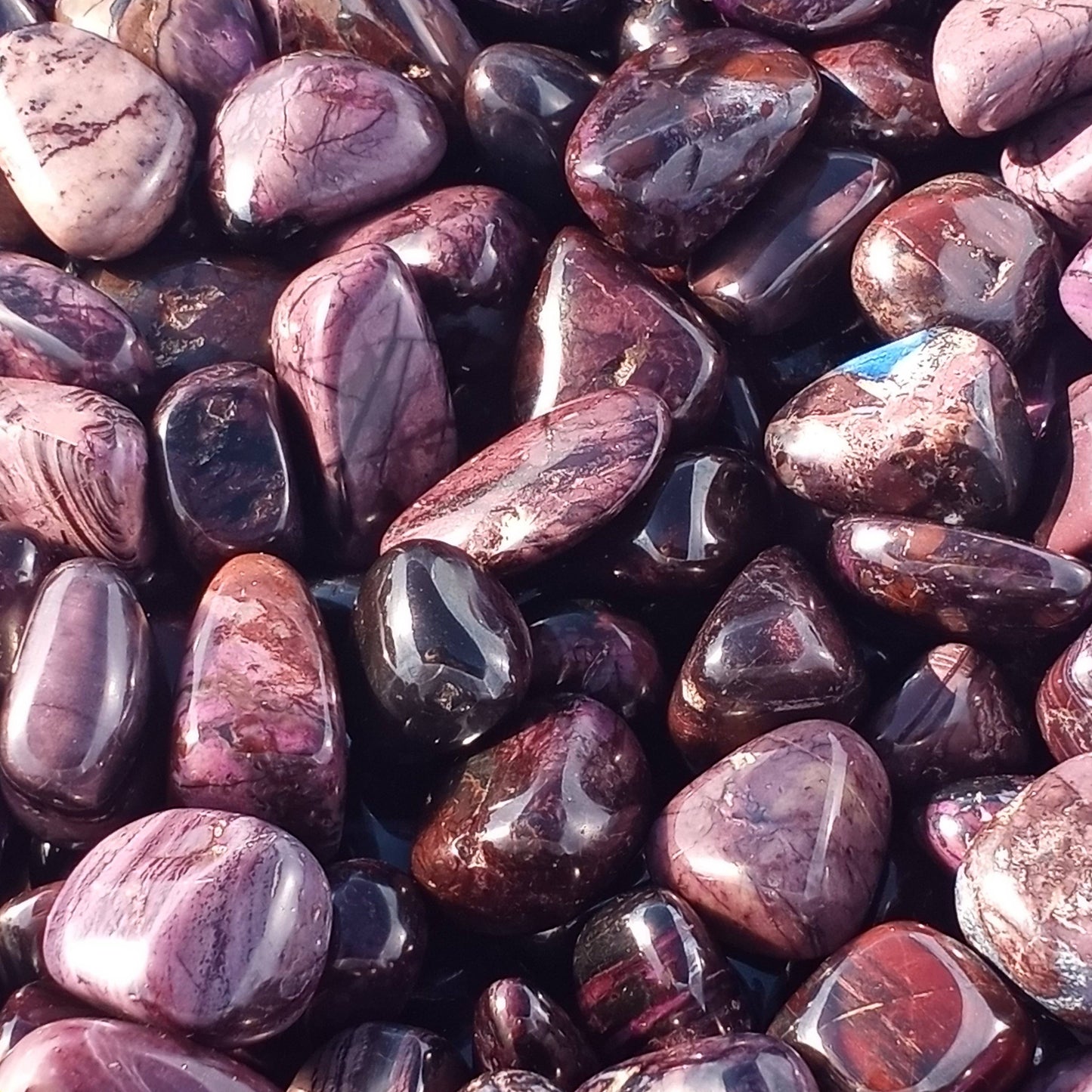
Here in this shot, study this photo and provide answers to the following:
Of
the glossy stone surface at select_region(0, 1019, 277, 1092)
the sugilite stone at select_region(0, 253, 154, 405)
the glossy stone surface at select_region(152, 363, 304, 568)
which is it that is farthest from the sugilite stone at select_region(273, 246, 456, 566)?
the glossy stone surface at select_region(0, 1019, 277, 1092)

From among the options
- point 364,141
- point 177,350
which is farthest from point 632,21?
point 177,350

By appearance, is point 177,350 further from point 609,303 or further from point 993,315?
point 993,315

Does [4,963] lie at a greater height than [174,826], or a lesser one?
lesser

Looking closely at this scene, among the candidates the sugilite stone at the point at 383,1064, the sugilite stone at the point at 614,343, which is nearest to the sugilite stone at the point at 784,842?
the sugilite stone at the point at 383,1064

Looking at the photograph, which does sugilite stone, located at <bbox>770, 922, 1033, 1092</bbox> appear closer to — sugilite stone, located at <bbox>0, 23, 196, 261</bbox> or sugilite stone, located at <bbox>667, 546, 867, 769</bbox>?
sugilite stone, located at <bbox>667, 546, 867, 769</bbox>

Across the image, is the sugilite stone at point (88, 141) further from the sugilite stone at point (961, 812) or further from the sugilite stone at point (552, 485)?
the sugilite stone at point (961, 812)

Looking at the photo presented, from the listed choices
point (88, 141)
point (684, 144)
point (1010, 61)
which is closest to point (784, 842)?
point (684, 144)

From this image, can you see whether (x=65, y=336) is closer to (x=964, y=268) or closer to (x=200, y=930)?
(x=200, y=930)
